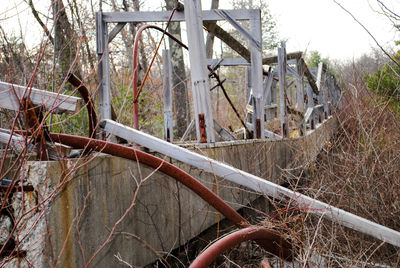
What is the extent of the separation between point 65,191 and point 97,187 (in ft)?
0.95

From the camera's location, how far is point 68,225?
2439 mm

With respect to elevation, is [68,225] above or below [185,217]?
above

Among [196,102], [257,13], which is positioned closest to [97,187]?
[196,102]

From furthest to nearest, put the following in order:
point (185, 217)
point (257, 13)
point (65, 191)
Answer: point (257, 13), point (185, 217), point (65, 191)

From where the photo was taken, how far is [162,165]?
2928 millimetres

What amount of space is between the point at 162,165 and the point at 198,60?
1864 mm

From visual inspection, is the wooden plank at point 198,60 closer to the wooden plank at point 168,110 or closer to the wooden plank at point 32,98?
the wooden plank at point 168,110

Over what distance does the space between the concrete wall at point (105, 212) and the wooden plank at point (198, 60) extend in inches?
22.4

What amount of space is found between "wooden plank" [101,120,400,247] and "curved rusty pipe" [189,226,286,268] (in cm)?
40

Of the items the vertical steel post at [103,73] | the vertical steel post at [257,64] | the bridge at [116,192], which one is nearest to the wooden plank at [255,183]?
the bridge at [116,192]

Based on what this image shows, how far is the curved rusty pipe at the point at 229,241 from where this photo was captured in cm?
239

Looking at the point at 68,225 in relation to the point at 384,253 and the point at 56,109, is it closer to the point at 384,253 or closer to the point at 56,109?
the point at 56,109

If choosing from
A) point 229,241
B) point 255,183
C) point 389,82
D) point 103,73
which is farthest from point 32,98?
point 389,82

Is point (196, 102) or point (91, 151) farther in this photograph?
point (196, 102)
